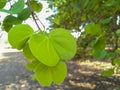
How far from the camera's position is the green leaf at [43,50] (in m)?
0.44

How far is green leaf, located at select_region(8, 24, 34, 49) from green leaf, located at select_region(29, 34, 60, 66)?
0.10ft

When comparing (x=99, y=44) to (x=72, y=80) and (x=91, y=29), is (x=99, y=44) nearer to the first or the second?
(x=91, y=29)

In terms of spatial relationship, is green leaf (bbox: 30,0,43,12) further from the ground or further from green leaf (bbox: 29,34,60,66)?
the ground

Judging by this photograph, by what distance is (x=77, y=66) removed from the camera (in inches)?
411

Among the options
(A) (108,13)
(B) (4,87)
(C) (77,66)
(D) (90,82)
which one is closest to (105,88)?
(D) (90,82)

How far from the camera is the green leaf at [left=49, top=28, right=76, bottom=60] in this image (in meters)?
0.45

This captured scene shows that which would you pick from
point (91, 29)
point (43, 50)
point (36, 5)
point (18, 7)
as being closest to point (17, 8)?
point (18, 7)

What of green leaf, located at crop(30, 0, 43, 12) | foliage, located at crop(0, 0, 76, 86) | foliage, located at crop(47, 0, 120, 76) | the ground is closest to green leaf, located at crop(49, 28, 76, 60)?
foliage, located at crop(0, 0, 76, 86)

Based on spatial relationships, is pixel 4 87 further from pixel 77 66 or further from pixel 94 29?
pixel 94 29

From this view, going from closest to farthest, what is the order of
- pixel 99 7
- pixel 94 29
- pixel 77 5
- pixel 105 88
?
pixel 94 29 < pixel 77 5 < pixel 99 7 < pixel 105 88

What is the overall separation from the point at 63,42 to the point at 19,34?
84mm

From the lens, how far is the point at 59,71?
19.6 inches

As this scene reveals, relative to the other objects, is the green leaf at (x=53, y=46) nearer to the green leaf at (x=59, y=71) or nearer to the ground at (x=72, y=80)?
the green leaf at (x=59, y=71)

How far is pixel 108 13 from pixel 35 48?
1766 millimetres
